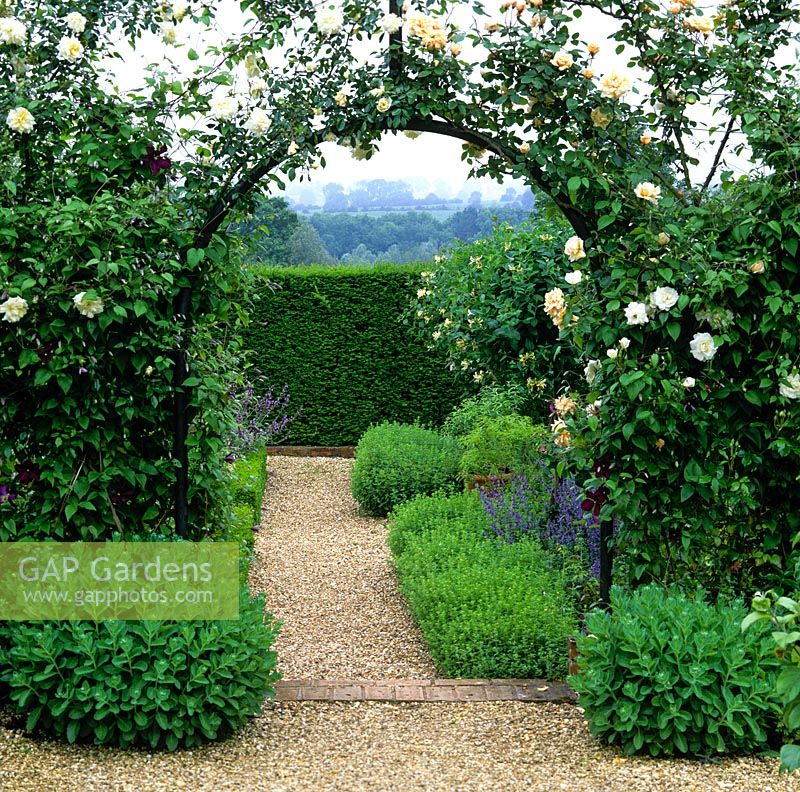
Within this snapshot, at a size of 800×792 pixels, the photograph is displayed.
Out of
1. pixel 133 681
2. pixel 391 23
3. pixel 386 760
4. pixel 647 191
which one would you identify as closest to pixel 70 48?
pixel 391 23

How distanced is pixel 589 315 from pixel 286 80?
1440 millimetres

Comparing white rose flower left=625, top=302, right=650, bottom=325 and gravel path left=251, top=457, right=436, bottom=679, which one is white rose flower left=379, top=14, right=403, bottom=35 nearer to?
white rose flower left=625, top=302, right=650, bottom=325

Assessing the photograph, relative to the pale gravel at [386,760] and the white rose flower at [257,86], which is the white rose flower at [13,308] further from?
the pale gravel at [386,760]

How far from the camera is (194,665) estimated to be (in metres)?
3.26

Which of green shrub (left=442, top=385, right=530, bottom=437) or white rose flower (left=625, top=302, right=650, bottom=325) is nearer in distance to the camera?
white rose flower (left=625, top=302, right=650, bottom=325)

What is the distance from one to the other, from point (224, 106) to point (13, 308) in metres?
1.05

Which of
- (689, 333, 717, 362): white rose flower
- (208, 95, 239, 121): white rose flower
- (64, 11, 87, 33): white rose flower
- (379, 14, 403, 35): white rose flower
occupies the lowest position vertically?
(689, 333, 717, 362): white rose flower

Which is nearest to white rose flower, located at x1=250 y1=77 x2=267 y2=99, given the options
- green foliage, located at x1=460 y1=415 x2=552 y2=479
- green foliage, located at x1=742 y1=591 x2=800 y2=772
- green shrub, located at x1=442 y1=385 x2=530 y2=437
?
green foliage, located at x1=742 y1=591 x2=800 y2=772

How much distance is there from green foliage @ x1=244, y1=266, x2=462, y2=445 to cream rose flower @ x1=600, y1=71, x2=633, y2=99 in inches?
245

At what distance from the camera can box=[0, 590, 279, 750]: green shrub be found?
320 cm

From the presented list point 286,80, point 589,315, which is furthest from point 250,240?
point 589,315

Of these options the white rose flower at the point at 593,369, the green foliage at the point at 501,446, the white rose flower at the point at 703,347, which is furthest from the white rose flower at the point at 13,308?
the green foliage at the point at 501,446

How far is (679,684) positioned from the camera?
3.19 metres

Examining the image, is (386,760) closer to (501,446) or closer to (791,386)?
(791,386)
